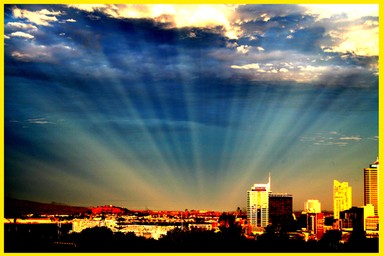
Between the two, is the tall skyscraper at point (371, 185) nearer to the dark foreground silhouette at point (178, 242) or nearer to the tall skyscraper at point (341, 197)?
the tall skyscraper at point (341, 197)

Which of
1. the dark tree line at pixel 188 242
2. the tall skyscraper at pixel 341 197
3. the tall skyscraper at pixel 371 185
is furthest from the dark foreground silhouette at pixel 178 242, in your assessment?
the tall skyscraper at pixel 371 185

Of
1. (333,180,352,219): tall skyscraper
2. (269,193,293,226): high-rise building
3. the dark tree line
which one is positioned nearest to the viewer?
the dark tree line

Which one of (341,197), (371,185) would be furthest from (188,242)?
(371,185)

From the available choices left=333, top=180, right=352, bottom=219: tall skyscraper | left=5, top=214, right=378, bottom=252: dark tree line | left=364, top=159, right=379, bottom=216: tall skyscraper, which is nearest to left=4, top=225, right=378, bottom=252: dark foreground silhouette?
left=5, top=214, right=378, bottom=252: dark tree line

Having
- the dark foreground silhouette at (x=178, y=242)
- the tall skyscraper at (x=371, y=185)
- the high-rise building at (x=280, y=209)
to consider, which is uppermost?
the tall skyscraper at (x=371, y=185)

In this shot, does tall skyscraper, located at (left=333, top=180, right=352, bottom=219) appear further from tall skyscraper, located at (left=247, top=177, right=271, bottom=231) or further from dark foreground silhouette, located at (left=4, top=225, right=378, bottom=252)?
tall skyscraper, located at (left=247, top=177, right=271, bottom=231)

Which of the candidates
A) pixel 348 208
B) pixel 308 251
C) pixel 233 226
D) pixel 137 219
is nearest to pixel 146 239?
pixel 137 219
